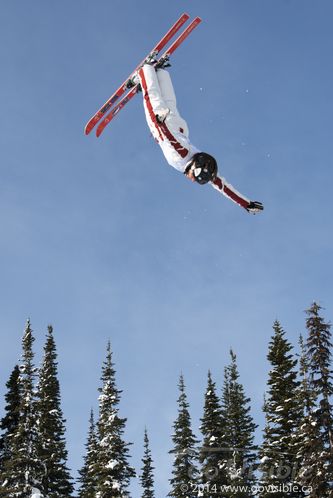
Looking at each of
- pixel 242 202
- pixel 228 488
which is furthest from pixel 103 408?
pixel 242 202

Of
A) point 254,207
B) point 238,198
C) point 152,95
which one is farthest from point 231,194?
point 152,95

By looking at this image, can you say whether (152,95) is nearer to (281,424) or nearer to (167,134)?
(167,134)

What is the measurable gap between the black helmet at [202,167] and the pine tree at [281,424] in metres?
17.3

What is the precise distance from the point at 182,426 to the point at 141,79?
30809mm

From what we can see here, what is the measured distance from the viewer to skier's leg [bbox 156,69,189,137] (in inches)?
594

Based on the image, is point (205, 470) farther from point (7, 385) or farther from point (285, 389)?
point (7, 385)

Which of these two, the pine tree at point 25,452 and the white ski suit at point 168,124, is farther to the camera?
the pine tree at point 25,452

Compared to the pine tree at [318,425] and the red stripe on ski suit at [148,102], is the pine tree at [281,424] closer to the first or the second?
the pine tree at [318,425]

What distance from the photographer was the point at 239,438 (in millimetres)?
39219

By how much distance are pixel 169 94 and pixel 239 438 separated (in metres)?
28.4

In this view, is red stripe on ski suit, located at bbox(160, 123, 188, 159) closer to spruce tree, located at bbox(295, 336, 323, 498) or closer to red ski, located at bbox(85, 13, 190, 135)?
red ski, located at bbox(85, 13, 190, 135)

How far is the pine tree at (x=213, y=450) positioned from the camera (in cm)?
3784

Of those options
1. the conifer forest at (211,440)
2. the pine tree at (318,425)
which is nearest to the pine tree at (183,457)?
the conifer forest at (211,440)

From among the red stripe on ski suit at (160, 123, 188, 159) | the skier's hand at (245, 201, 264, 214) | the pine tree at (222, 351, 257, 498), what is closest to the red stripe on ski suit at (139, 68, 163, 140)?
the red stripe on ski suit at (160, 123, 188, 159)
